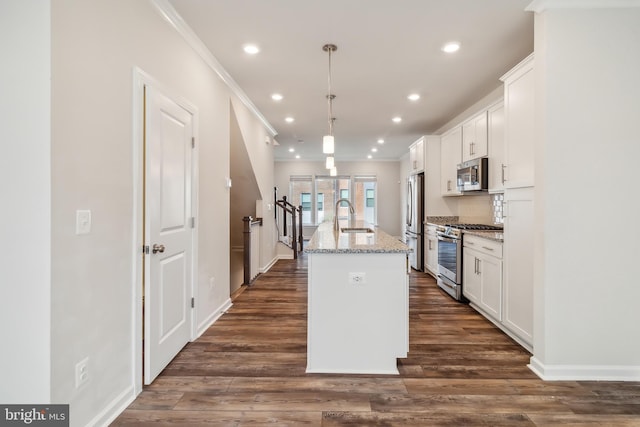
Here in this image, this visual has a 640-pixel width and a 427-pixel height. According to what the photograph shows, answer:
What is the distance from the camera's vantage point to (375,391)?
7.22 feet

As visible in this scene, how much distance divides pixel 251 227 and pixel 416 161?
11.0 feet

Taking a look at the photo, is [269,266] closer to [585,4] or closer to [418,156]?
[418,156]

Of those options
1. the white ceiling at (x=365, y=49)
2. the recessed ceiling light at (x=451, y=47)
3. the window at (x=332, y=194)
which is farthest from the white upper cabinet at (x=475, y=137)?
the window at (x=332, y=194)

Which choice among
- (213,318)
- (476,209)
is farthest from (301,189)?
(213,318)

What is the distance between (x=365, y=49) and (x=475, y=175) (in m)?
2.14

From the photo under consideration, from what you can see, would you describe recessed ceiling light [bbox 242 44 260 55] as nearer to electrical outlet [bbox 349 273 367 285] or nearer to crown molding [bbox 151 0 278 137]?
crown molding [bbox 151 0 278 137]

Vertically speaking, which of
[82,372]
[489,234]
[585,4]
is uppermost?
[585,4]

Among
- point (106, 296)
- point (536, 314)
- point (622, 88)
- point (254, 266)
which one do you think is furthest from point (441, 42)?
point (254, 266)

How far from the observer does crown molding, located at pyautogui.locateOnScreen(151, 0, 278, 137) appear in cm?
238

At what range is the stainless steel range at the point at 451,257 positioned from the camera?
429 cm

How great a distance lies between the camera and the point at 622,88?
7.72ft

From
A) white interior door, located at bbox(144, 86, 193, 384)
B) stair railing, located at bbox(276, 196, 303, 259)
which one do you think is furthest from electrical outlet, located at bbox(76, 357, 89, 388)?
stair railing, located at bbox(276, 196, 303, 259)

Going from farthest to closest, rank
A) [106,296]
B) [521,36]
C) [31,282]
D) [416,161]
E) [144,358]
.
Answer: [416,161]
[521,36]
[144,358]
[106,296]
[31,282]

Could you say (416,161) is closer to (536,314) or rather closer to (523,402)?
(536,314)
